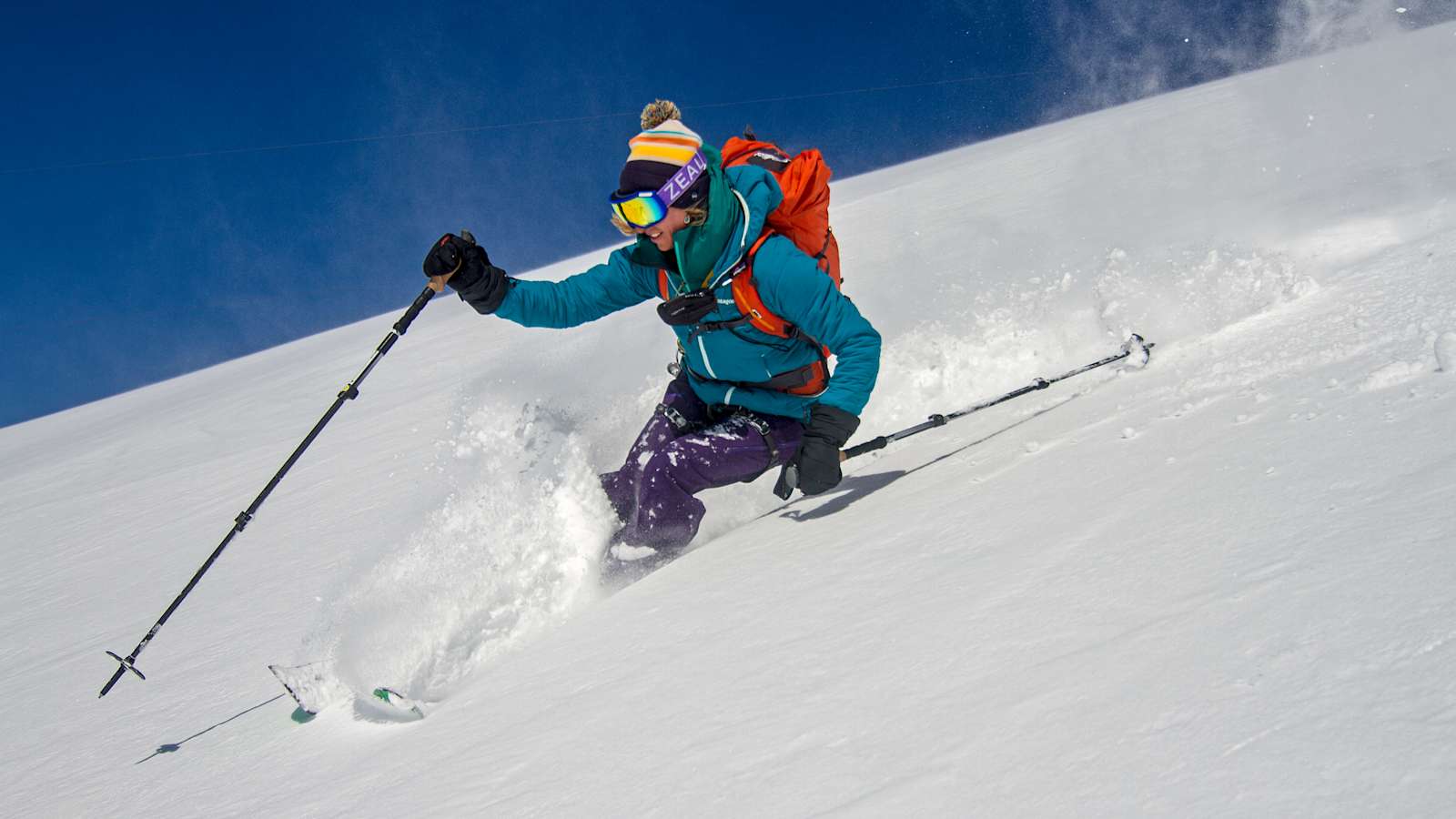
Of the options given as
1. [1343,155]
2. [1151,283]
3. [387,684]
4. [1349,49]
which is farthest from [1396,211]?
[1349,49]

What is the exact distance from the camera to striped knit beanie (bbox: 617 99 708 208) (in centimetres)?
325

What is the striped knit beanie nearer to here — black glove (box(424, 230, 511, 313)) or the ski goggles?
the ski goggles

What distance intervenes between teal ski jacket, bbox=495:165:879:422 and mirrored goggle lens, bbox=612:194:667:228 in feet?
0.45

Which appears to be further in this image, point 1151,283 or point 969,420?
point 1151,283

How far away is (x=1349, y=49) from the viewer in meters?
16.9

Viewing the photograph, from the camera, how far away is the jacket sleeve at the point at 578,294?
3.96m

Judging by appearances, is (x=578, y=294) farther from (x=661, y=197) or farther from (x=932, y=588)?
(x=932, y=588)

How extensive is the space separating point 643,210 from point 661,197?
7 cm

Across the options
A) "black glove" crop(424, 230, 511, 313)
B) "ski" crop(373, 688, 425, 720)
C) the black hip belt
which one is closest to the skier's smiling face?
the black hip belt

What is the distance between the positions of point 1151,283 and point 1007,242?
2.58 meters

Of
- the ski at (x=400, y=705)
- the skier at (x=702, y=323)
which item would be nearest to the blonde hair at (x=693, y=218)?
the skier at (x=702, y=323)

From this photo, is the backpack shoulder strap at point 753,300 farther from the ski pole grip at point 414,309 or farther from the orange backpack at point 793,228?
the ski pole grip at point 414,309

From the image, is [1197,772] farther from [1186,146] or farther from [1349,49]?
[1349,49]

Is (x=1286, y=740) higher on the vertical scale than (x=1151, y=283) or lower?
lower
